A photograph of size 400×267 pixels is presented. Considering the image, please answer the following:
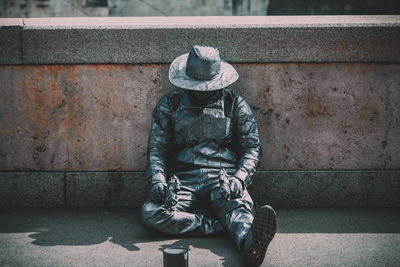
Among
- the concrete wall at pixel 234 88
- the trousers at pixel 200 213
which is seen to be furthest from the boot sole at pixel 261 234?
the concrete wall at pixel 234 88

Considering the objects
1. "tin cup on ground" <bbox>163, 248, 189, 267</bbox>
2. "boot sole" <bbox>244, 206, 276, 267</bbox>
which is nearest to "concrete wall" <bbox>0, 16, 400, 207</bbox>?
"boot sole" <bbox>244, 206, 276, 267</bbox>

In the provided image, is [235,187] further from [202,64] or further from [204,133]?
[202,64]

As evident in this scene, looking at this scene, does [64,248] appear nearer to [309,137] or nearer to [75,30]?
[75,30]

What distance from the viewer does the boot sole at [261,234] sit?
293cm

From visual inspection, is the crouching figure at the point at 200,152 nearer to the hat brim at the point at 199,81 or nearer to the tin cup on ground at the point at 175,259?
the hat brim at the point at 199,81

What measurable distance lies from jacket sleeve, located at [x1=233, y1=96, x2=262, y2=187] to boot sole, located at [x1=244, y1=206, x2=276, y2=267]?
893 millimetres

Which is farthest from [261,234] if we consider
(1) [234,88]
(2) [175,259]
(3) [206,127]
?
(1) [234,88]

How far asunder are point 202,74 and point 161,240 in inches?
58.1

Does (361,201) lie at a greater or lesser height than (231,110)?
lesser

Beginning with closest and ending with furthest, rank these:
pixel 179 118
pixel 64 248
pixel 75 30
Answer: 1. pixel 64 248
2. pixel 179 118
3. pixel 75 30

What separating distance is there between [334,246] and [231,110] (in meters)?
1.49

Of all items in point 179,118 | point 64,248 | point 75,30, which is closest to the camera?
point 64,248

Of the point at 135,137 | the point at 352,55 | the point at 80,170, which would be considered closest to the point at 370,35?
the point at 352,55

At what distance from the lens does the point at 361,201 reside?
15.3 ft
